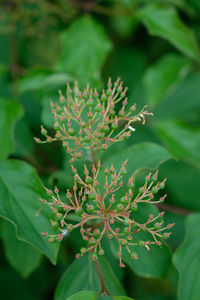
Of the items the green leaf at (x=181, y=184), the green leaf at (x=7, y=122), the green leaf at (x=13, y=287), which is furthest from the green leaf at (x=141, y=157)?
the green leaf at (x=13, y=287)

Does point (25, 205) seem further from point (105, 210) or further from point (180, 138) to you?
point (180, 138)

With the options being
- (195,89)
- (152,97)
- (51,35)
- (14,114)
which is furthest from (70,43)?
(195,89)

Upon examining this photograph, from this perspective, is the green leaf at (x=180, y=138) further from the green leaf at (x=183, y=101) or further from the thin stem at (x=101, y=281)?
the thin stem at (x=101, y=281)

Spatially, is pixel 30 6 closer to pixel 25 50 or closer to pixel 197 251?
pixel 25 50

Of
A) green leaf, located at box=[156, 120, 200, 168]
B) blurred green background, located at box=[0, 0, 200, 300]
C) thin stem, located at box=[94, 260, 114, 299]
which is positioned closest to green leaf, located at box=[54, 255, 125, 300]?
thin stem, located at box=[94, 260, 114, 299]

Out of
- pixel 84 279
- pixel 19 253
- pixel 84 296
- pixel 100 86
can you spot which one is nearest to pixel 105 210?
pixel 84 296

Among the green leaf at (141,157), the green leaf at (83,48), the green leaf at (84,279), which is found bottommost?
the green leaf at (84,279)

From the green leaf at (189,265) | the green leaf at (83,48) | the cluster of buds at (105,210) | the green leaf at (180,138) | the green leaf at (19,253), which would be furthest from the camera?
the green leaf at (83,48)
